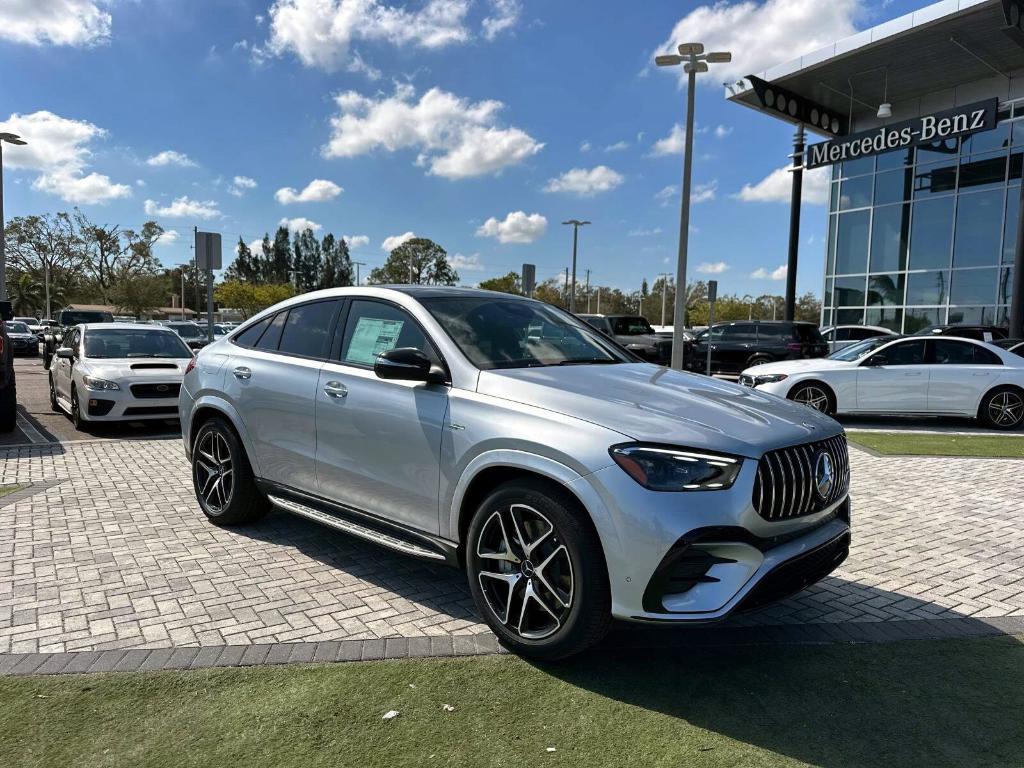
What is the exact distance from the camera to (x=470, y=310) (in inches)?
162

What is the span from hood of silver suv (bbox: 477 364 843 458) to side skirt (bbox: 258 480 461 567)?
33.0 inches

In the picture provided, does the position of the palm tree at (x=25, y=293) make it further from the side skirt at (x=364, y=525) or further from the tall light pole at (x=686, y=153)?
the side skirt at (x=364, y=525)

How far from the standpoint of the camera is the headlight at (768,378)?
38.5 feet

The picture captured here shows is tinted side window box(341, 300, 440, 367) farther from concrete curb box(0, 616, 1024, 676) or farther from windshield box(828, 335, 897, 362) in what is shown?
windshield box(828, 335, 897, 362)

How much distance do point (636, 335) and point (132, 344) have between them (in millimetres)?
14420

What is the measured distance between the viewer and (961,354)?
37.0 feet

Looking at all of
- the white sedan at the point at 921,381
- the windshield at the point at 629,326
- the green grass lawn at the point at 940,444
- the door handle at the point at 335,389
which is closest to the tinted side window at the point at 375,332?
the door handle at the point at 335,389

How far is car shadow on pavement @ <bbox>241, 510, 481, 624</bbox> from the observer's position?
391 centimetres

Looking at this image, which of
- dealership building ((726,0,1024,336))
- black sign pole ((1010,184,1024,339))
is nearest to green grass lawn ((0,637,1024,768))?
black sign pole ((1010,184,1024,339))

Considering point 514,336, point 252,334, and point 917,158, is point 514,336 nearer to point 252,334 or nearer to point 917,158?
point 252,334

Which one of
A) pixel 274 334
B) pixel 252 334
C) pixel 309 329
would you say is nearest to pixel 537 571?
pixel 309 329

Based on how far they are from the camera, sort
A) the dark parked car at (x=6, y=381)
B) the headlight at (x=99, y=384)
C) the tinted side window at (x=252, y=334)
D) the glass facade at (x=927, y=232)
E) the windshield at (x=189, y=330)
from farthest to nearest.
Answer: the windshield at (x=189, y=330) < the glass facade at (x=927, y=232) < the headlight at (x=99, y=384) < the dark parked car at (x=6, y=381) < the tinted side window at (x=252, y=334)

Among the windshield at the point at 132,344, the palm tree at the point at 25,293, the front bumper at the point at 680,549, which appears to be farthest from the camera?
the palm tree at the point at 25,293

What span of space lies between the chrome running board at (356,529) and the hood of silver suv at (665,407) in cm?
90
